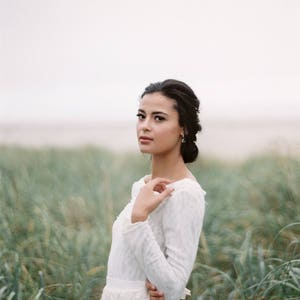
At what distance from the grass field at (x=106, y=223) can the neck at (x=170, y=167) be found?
2.56 feet

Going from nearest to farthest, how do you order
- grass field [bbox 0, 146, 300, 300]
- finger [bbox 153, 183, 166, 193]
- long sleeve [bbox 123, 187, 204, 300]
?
long sleeve [bbox 123, 187, 204, 300] < finger [bbox 153, 183, 166, 193] < grass field [bbox 0, 146, 300, 300]

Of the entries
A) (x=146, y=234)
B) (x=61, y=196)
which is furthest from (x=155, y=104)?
(x=61, y=196)

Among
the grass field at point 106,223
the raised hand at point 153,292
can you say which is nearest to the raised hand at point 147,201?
the raised hand at point 153,292

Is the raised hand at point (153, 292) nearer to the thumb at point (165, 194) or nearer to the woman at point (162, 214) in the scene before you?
the woman at point (162, 214)

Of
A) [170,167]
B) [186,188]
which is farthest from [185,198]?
[170,167]

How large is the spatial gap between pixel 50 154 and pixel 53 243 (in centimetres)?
127

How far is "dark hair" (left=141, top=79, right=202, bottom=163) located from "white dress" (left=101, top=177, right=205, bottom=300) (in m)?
0.15

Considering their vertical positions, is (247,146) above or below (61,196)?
above

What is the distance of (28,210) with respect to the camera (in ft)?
9.69

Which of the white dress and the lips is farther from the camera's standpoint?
the lips

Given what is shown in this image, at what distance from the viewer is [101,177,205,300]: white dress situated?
151 cm

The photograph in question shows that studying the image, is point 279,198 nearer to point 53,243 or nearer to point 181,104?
point 53,243

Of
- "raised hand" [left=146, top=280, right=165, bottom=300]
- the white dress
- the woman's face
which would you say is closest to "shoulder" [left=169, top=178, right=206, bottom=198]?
the white dress

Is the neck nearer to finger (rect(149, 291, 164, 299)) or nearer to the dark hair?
the dark hair
